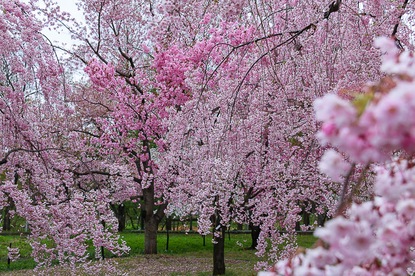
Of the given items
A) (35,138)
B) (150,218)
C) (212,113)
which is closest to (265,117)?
(212,113)

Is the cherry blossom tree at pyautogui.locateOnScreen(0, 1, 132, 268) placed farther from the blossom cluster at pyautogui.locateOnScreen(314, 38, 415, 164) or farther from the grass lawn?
the blossom cluster at pyautogui.locateOnScreen(314, 38, 415, 164)

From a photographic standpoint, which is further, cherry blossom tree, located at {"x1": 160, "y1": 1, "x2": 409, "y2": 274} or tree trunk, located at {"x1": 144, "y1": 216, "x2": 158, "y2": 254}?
tree trunk, located at {"x1": 144, "y1": 216, "x2": 158, "y2": 254}

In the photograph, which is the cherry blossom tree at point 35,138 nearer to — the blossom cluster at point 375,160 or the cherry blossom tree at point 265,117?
the cherry blossom tree at point 265,117

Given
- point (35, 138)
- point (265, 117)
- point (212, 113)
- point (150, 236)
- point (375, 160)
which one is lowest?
point (150, 236)

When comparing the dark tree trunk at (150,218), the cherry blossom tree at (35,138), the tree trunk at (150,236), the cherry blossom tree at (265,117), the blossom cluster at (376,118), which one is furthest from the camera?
the tree trunk at (150,236)

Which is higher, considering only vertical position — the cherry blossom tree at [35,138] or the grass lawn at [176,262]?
the cherry blossom tree at [35,138]

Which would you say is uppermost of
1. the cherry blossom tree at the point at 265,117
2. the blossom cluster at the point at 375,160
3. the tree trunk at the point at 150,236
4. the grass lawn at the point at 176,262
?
the cherry blossom tree at the point at 265,117

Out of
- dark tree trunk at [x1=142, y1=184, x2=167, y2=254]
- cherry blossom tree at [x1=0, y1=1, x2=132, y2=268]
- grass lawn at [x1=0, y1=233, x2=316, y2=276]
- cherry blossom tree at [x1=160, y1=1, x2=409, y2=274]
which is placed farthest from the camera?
dark tree trunk at [x1=142, y1=184, x2=167, y2=254]

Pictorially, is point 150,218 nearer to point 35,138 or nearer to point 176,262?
Answer: point 176,262

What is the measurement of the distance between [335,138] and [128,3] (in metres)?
12.0

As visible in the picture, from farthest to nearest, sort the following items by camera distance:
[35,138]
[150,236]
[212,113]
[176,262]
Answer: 1. [150,236]
2. [176,262]
3. [212,113]
4. [35,138]

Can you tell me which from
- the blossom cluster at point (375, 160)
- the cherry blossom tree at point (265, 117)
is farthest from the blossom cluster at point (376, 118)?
the cherry blossom tree at point (265, 117)

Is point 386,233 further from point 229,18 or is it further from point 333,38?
point 229,18

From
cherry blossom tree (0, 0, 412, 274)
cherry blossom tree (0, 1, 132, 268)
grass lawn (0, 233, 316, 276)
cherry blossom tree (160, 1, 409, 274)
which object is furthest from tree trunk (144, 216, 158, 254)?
cherry blossom tree (0, 1, 132, 268)
